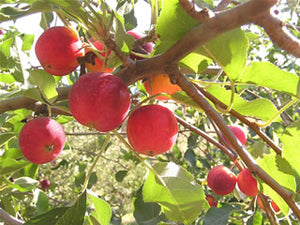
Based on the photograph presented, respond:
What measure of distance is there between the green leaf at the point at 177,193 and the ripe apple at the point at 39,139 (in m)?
0.29

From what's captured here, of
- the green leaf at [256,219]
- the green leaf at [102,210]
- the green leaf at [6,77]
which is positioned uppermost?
the green leaf at [6,77]

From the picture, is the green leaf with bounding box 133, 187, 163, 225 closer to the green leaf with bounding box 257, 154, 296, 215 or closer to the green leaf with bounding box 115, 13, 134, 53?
the green leaf with bounding box 257, 154, 296, 215

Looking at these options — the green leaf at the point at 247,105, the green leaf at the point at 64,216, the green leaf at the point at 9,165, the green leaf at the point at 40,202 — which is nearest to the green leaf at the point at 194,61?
the green leaf at the point at 247,105

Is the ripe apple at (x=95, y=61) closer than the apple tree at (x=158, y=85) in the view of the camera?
No

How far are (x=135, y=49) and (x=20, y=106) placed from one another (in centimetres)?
34

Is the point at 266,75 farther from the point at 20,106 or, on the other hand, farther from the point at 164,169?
the point at 20,106

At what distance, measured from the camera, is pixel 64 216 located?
0.90 metres

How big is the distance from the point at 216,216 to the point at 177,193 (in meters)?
0.66

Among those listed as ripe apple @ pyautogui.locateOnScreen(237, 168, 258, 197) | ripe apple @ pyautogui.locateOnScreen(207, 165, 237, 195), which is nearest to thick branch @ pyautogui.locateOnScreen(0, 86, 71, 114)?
ripe apple @ pyautogui.locateOnScreen(237, 168, 258, 197)

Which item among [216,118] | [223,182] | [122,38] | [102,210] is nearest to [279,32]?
[216,118]

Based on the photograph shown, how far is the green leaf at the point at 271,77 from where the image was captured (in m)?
0.67

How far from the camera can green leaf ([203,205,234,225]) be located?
4.68ft

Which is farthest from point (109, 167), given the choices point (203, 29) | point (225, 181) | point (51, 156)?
point (203, 29)

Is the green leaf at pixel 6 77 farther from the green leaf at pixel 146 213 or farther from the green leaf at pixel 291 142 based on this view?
the green leaf at pixel 291 142
